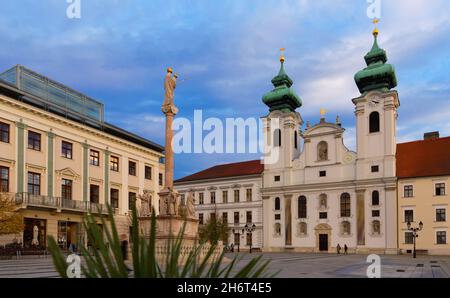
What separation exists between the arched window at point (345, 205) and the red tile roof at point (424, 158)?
616cm

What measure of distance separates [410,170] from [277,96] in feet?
62.3

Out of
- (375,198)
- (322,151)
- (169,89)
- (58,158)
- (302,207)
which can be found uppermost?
(169,89)

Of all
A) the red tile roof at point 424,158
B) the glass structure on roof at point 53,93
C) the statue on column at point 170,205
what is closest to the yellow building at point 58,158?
the glass structure on roof at point 53,93

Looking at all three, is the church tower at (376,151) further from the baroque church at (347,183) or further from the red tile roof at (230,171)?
the red tile roof at (230,171)

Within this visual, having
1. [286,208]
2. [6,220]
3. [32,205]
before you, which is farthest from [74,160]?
[286,208]

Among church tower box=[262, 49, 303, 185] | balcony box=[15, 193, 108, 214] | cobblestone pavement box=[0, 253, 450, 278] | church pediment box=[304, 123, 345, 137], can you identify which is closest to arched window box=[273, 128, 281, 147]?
church tower box=[262, 49, 303, 185]

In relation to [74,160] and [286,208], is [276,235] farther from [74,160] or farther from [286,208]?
[74,160]

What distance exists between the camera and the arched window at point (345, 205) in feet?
174

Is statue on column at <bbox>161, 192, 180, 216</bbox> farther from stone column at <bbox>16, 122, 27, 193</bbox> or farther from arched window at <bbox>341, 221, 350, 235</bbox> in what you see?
arched window at <bbox>341, 221, 350, 235</bbox>

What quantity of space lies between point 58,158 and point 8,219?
912cm

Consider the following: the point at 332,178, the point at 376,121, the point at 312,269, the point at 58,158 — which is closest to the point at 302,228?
the point at 332,178

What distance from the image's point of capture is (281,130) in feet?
196

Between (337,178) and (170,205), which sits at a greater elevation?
(337,178)

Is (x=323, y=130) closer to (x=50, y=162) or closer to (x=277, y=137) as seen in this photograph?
(x=277, y=137)
